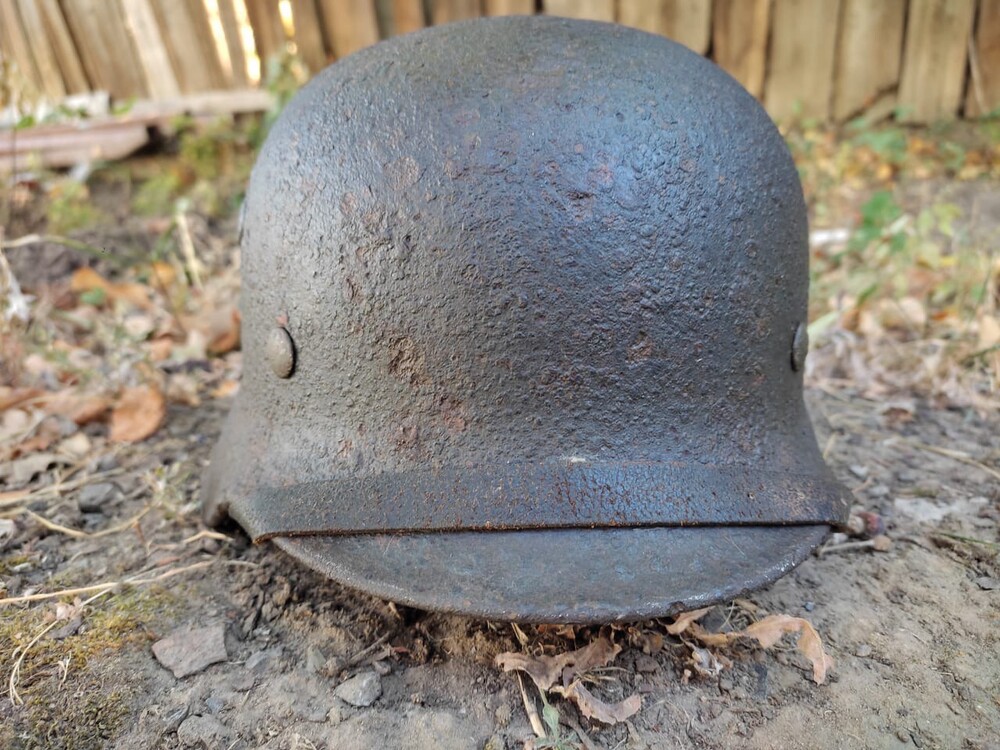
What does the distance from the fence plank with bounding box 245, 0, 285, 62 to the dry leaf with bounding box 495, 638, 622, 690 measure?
13.2ft

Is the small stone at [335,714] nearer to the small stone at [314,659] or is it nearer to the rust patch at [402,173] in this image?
the small stone at [314,659]

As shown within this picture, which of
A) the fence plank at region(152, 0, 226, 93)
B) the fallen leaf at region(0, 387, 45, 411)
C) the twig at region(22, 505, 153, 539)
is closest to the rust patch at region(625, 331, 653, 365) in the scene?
the twig at region(22, 505, 153, 539)

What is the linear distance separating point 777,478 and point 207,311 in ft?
8.71

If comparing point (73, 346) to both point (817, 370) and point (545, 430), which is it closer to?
point (545, 430)

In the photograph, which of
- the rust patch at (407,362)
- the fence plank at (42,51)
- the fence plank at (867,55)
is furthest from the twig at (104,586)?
the fence plank at (867,55)

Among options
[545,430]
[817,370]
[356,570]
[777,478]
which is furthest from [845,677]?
[817,370]

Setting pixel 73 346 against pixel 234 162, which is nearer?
pixel 73 346

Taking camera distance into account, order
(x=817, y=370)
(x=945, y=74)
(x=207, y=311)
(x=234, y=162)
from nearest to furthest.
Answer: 1. (x=817, y=370)
2. (x=207, y=311)
3. (x=945, y=74)
4. (x=234, y=162)

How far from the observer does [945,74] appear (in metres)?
4.18

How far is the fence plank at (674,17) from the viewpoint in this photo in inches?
167

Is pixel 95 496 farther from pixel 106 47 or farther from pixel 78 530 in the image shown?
pixel 106 47

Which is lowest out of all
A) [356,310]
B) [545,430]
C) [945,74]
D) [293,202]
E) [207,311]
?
[207,311]

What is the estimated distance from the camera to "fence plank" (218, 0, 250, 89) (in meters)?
4.43

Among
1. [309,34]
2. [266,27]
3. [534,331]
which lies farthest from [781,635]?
[266,27]
